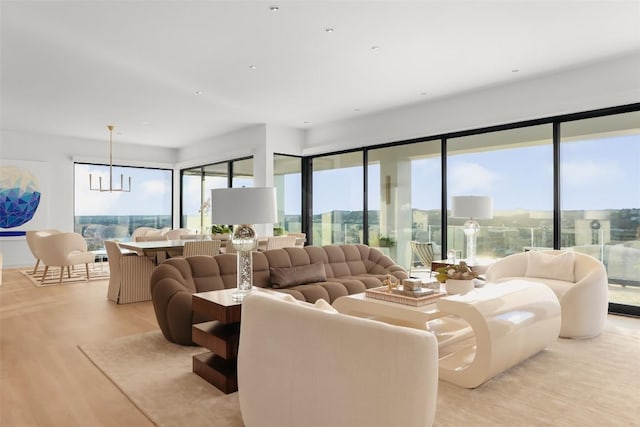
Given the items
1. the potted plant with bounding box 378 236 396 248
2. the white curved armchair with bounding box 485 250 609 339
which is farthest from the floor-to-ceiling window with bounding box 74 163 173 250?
the white curved armchair with bounding box 485 250 609 339

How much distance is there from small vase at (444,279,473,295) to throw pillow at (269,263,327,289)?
1478 mm

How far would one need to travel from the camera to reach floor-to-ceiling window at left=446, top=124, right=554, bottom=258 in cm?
545

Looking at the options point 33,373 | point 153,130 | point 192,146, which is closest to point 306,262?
point 33,373

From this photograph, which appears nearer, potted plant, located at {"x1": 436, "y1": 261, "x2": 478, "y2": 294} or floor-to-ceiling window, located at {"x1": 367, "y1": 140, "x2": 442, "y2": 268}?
potted plant, located at {"x1": 436, "y1": 261, "x2": 478, "y2": 294}

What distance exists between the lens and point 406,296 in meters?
3.28

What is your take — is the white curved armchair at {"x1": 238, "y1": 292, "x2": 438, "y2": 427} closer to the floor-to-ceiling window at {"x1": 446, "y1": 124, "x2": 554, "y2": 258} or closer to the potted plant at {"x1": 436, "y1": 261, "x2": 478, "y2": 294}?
the potted plant at {"x1": 436, "y1": 261, "x2": 478, "y2": 294}

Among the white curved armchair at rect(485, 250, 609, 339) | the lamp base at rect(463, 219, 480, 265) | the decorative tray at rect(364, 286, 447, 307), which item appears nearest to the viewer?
the decorative tray at rect(364, 286, 447, 307)

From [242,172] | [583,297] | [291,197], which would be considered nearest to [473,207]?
[583,297]

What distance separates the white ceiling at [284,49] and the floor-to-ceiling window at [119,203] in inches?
124

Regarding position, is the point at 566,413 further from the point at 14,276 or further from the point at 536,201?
the point at 14,276

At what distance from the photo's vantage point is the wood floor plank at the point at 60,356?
235 centimetres

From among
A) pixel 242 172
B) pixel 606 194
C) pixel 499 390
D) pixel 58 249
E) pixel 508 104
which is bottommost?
pixel 499 390

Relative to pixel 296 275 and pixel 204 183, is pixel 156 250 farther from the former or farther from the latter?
pixel 204 183

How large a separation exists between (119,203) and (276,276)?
7.69 meters
